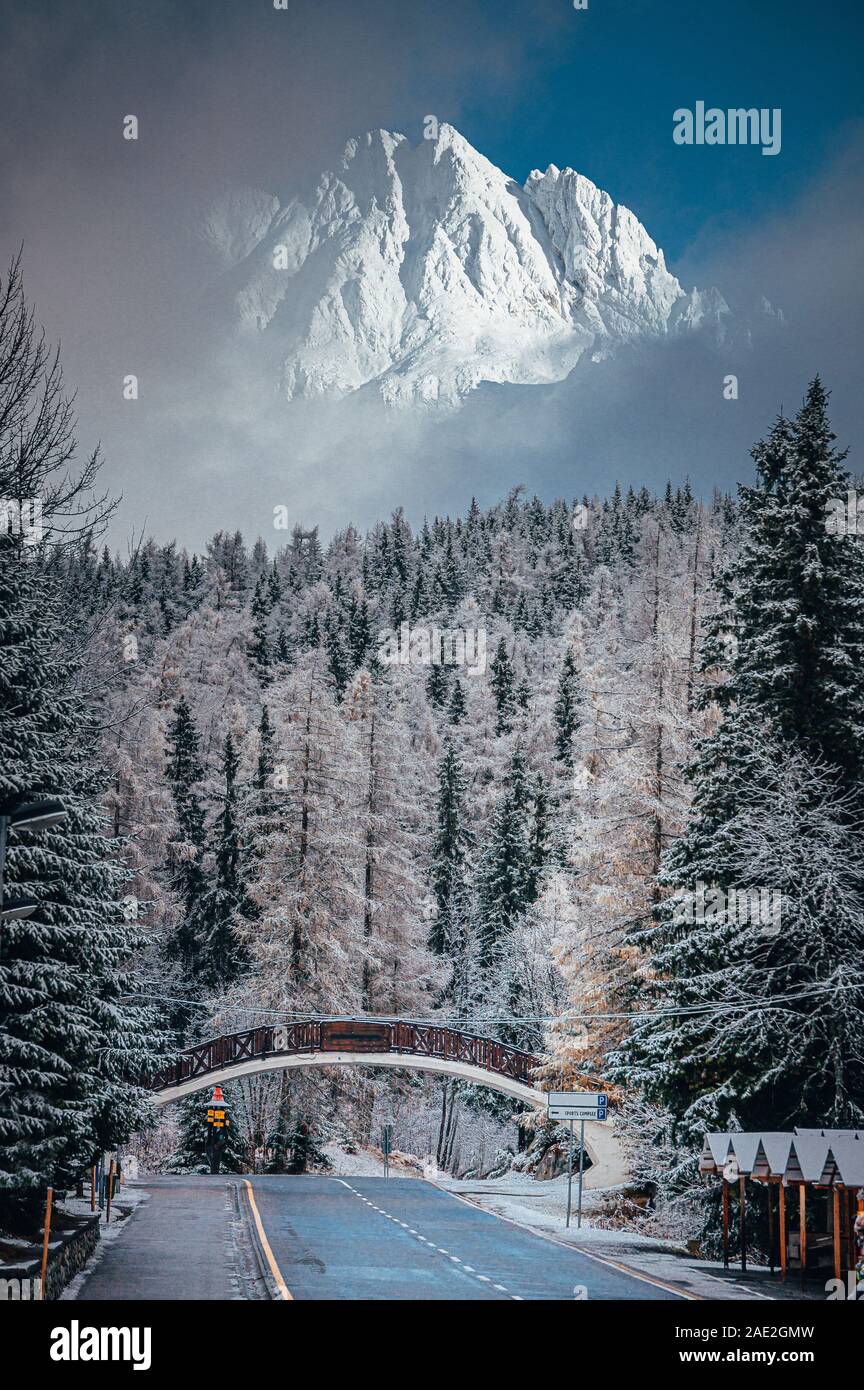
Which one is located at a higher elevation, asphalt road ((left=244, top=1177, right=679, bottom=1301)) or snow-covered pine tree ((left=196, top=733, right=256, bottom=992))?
snow-covered pine tree ((left=196, top=733, right=256, bottom=992))

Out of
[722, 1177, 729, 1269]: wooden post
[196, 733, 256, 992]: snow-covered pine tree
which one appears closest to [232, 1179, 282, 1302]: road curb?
[722, 1177, 729, 1269]: wooden post

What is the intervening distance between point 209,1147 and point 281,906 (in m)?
8.65

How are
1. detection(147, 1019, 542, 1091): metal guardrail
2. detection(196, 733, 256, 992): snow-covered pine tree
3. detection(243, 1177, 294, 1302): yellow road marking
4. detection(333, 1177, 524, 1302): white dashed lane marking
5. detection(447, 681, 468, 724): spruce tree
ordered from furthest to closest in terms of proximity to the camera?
detection(447, 681, 468, 724): spruce tree → detection(196, 733, 256, 992): snow-covered pine tree → detection(147, 1019, 542, 1091): metal guardrail → detection(333, 1177, 524, 1302): white dashed lane marking → detection(243, 1177, 294, 1302): yellow road marking

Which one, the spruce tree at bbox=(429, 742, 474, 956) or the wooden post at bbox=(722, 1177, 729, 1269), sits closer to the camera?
the wooden post at bbox=(722, 1177, 729, 1269)

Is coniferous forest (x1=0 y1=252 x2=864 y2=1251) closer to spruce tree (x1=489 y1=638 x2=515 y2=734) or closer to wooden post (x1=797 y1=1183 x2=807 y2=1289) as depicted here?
wooden post (x1=797 y1=1183 x2=807 y2=1289)

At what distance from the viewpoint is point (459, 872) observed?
2704 inches

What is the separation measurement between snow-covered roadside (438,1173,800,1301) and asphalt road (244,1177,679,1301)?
2.20 feet

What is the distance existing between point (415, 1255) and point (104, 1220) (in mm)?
7308

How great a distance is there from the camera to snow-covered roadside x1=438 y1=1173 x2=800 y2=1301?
69.7 feet

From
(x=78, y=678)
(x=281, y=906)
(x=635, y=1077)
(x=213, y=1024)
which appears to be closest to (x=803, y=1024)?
(x=635, y=1077)

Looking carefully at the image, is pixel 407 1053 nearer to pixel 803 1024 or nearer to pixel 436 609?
pixel 803 1024

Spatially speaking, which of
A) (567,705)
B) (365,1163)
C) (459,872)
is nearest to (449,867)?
(459,872)

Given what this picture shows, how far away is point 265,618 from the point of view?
14575cm

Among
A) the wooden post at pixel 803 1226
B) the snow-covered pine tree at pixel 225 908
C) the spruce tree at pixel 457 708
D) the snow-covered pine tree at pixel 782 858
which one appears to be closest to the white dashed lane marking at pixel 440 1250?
the snow-covered pine tree at pixel 782 858
